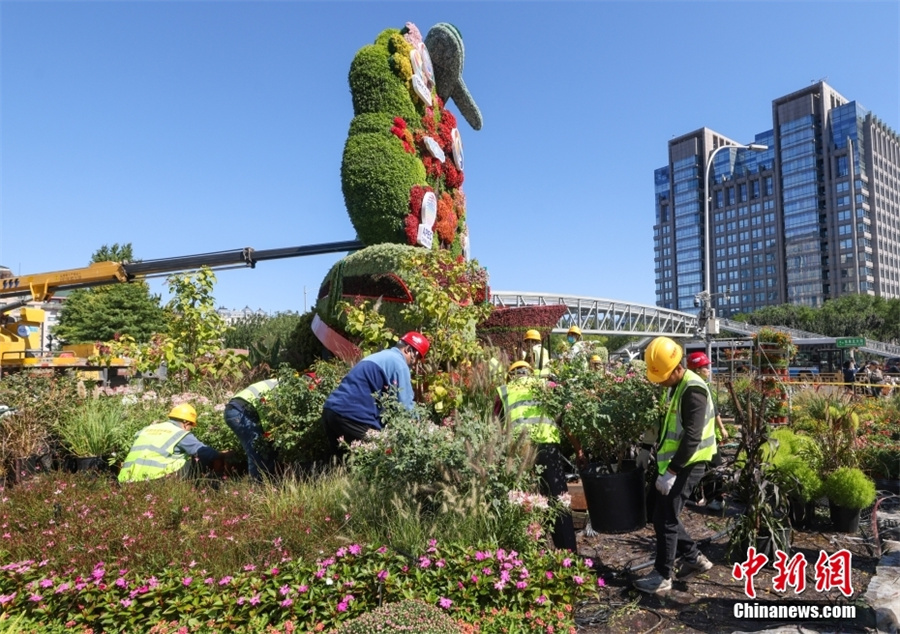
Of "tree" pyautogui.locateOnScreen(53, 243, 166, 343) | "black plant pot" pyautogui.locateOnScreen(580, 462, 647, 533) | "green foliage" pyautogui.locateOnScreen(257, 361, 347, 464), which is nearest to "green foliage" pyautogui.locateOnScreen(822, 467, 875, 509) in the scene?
"black plant pot" pyautogui.locateOnScreen(580, 462, 647, 533)

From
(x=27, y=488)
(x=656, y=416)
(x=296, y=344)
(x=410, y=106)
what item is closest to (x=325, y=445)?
(x=27, y=488)

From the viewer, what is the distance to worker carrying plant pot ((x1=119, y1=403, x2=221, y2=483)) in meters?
5.64

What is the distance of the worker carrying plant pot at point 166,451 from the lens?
5639mm

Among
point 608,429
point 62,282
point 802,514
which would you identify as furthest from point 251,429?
point 62,282

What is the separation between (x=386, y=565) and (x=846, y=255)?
123 m

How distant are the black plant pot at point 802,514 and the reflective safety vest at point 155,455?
5.57 m

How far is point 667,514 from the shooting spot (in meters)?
4.04

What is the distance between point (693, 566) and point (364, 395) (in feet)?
8.81

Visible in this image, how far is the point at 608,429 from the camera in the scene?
465cm

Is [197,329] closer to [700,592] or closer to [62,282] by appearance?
[700,592]

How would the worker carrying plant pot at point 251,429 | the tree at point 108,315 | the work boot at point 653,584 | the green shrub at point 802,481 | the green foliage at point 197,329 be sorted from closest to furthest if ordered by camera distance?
the work boot at point 653,584, the green shrub at point 802,481, the worker carrying plant pot at point 251,429, the green foliage at point 197,329, the tree at point 108,315

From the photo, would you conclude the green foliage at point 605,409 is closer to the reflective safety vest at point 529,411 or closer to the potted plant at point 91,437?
the reflective safety vest at point 529,411

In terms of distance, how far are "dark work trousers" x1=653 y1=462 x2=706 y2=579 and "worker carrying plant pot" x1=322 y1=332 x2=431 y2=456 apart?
1.95 metres

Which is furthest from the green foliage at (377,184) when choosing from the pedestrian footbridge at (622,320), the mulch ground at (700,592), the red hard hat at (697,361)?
the pedestrian footbridge at (622,320)
